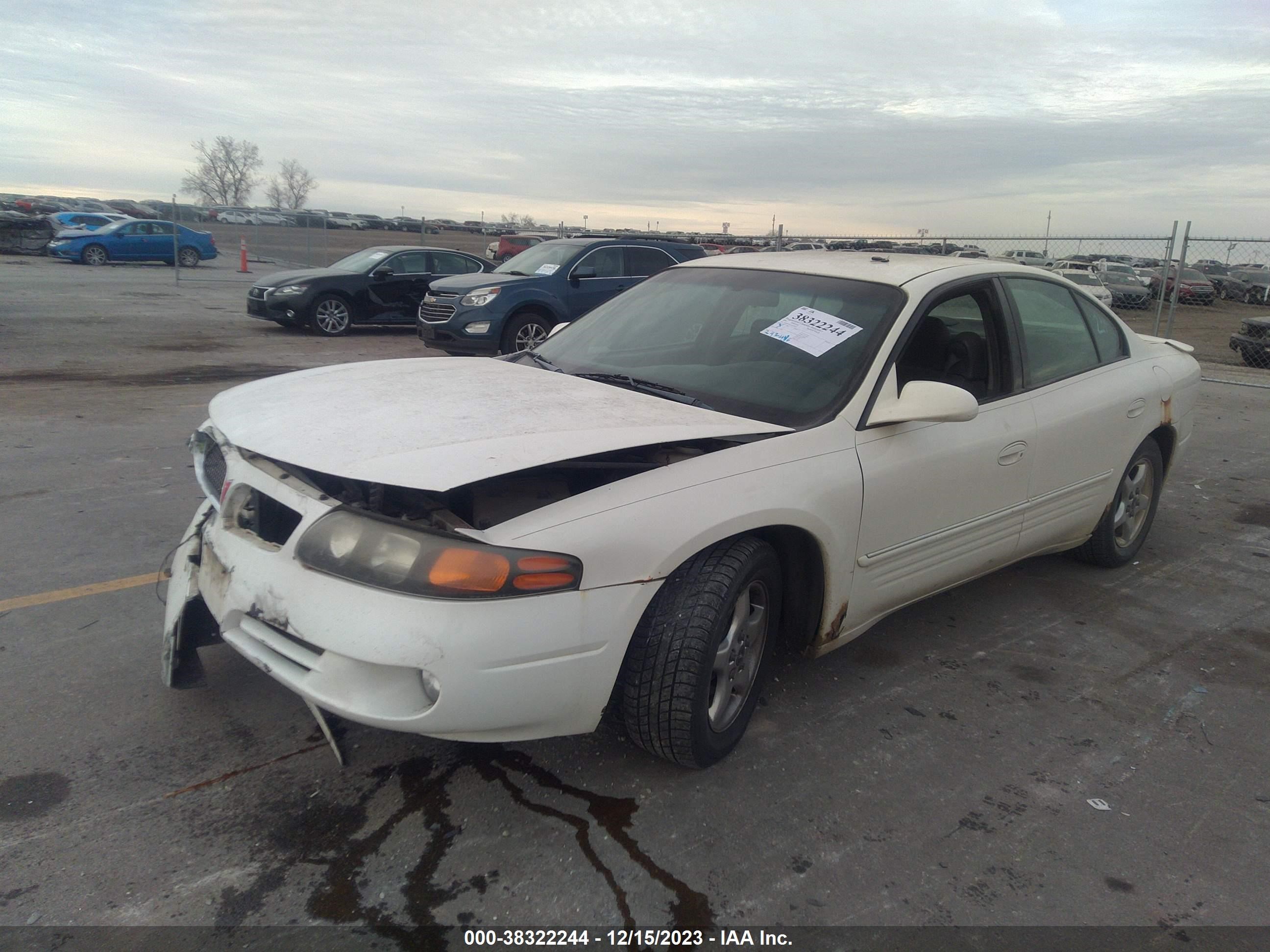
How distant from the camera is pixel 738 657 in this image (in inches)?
112

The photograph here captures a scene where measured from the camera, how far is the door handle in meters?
3.58

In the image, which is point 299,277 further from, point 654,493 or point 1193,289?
point 1193,289

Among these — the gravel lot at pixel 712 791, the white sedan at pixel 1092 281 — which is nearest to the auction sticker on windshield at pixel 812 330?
the gravel lot at pixel 712 791

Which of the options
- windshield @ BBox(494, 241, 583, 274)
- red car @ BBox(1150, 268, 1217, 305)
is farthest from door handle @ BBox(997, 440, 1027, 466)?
red car @ BBox(1150, 268, 1217, 305)

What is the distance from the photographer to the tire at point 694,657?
8.39 ft

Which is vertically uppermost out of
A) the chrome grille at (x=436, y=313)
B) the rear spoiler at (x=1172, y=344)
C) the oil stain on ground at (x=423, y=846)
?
the rear spoiler at (x=1172, y=344)

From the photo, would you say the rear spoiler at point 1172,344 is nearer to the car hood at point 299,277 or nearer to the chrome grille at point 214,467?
the chrome grille at point 214,467

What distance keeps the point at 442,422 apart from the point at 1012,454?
7.53ft

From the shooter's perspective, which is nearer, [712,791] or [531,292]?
[712,791]

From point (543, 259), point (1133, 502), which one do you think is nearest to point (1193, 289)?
point (543, 259)

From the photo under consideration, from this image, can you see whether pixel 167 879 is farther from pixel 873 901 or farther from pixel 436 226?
pixel 436 226

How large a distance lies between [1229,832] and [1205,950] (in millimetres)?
583

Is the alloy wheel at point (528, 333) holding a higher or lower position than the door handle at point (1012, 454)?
lower

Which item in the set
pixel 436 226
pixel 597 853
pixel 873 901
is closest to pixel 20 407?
pixel 597 853
